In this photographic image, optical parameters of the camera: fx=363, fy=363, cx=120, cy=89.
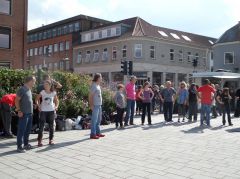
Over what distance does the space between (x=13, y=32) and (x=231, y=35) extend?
2838 cm

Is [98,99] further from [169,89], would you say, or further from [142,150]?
[169,89]

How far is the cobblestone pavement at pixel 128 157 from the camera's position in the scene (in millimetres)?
6391

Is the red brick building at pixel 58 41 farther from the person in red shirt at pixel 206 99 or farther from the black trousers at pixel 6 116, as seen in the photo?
the black trousers at pixel 6 116

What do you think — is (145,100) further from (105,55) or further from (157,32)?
(105,55)

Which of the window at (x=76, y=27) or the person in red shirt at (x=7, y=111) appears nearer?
the person in red shirt at (x=7, y=111)

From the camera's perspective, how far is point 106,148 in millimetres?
8656

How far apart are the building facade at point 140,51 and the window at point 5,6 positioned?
18.2 metres

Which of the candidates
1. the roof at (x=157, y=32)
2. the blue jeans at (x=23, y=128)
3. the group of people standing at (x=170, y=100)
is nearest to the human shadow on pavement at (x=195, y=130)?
the group of people standing at (x=170, y=100)

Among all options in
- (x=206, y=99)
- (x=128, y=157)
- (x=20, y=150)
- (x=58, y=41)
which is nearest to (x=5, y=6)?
(x=206, y=99)

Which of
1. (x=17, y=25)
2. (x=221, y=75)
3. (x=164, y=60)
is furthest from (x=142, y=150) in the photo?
(x=164, y=60)

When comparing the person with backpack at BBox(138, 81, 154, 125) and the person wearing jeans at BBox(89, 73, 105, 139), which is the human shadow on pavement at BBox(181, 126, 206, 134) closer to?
the person with backpack at BBox(138, 81, 154, 125)

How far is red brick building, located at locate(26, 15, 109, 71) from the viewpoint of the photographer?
188 feet

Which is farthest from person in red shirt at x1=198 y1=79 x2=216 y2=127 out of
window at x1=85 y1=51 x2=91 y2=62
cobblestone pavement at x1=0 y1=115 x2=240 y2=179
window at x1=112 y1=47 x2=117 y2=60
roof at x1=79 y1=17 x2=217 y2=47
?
window at x1=85 y1=51 x2=91 y2=62

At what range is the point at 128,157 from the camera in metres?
7.68
